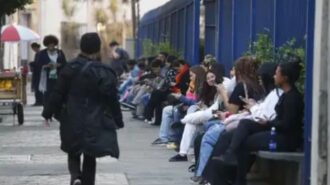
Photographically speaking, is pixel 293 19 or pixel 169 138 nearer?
pixel 293 19

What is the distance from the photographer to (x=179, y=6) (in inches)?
955

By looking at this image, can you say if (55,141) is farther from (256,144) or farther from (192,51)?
(256,144)

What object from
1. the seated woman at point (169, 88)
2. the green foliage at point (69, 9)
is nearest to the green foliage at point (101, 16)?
the green foliage at point (69, 9)

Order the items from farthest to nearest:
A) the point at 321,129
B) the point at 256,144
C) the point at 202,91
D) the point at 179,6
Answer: the point at 179,6
the point at 202,91
the point at 256,144
the point at 321,129

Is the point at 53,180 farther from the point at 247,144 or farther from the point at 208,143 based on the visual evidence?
the point at 247,144

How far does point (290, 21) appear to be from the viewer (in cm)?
1277

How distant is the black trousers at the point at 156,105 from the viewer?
20562 mm

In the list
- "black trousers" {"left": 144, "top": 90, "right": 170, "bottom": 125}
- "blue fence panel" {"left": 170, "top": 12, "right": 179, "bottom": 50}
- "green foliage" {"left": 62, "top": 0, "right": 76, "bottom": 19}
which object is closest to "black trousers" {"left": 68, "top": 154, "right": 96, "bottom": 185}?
"black trousers" {"left": 144, "top": 90, "right": 170, "bottom": 125}

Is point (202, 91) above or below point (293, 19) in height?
below

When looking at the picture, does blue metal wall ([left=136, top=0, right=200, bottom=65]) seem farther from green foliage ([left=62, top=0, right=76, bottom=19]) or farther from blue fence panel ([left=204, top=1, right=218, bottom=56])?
green foliage ([left=62, top=0, right=76, bottom=19])

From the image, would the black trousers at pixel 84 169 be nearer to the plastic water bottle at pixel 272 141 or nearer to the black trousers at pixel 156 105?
the plastic water bottle at pixel 272 141

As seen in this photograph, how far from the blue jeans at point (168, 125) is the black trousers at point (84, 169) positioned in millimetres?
5567

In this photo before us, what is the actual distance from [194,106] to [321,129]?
611cm

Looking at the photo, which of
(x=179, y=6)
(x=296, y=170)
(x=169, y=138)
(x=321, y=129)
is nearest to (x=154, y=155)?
(x=169, y=138)
